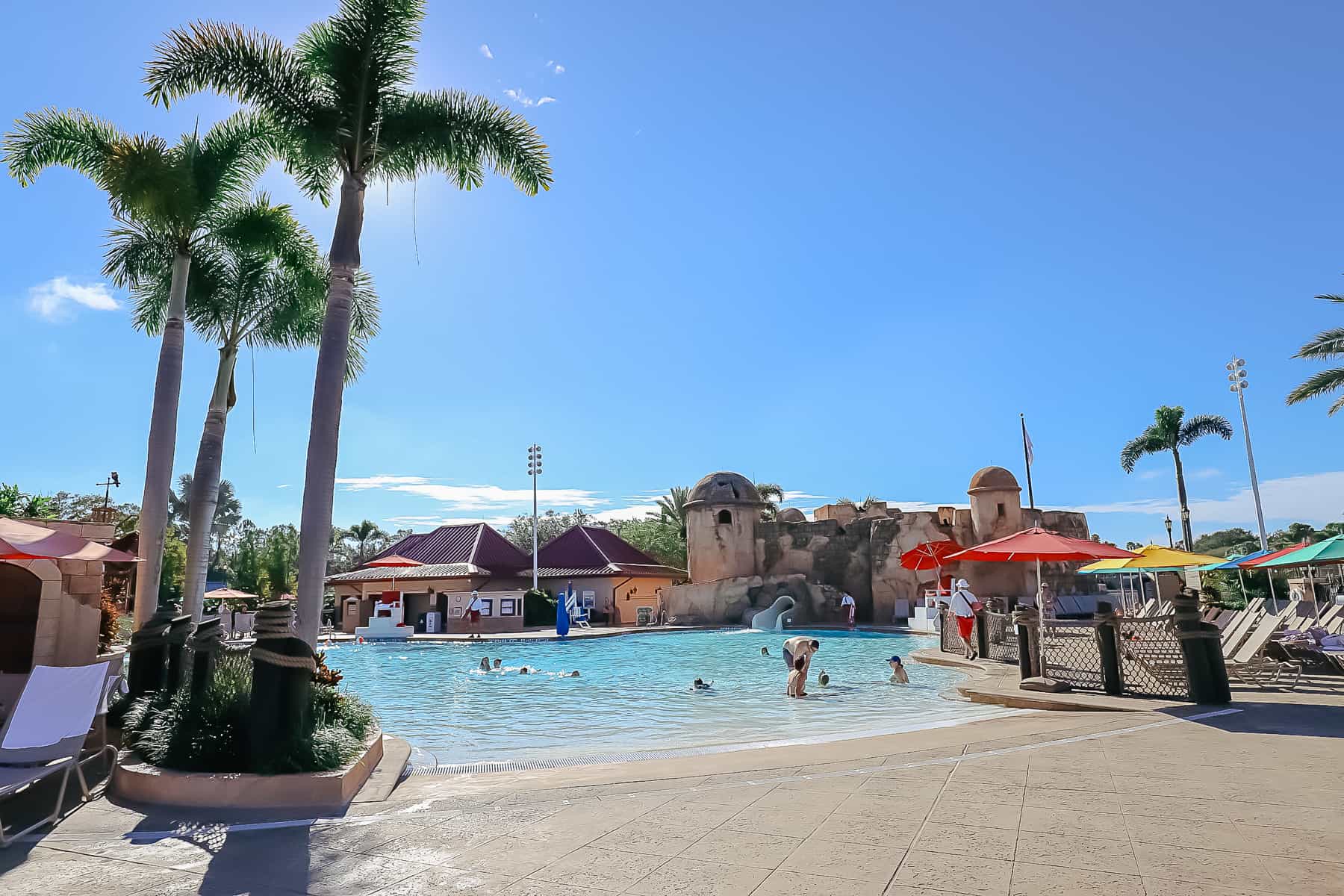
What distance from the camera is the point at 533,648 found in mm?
24750

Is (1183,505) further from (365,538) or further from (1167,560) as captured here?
(365,538)

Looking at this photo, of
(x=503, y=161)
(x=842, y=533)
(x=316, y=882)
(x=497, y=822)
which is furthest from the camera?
(x=842, y=533)

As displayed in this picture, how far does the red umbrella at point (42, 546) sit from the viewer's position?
6062mm

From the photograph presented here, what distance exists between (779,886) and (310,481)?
6.09 metres

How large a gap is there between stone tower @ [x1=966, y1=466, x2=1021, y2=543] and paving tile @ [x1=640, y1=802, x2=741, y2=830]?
102ft

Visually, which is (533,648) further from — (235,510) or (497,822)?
(235,510)

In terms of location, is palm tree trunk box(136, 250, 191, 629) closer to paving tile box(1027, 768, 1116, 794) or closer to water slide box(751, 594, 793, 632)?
paving tile box(1027, 768, 1116, 794)

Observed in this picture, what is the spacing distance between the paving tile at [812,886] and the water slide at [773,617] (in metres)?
28.2

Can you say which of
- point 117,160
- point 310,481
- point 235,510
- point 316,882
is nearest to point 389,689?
point 310,481

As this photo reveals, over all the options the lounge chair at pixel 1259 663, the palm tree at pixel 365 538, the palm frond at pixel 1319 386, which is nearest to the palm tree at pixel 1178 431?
the palm frond at pixel 1319 386

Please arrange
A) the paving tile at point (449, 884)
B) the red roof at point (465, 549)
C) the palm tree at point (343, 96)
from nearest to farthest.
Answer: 1. the paving tile at point (449, 884)
2. the palm tree at point (343, 96)
3. the red roof at point (465, 549)

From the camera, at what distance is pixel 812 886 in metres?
3.30

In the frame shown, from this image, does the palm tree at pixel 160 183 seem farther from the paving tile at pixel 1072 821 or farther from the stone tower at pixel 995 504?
the stone tower at pixel 995 504

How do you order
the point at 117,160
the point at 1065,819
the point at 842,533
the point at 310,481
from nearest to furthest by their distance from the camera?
the point at 1065,819, the point at 310,481, the point at 117,160, the point at 842,533
